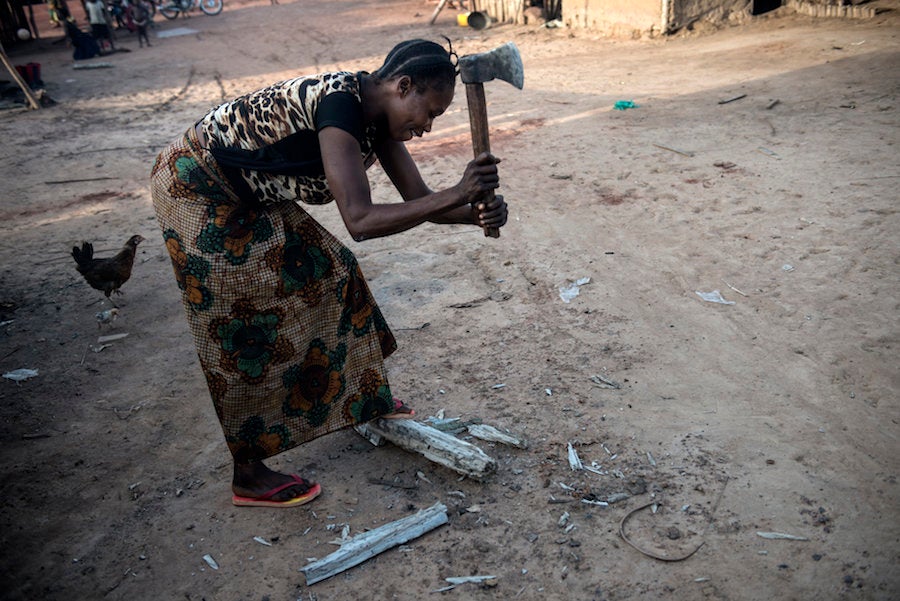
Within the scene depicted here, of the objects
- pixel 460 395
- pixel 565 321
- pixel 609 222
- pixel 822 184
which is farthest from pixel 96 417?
pixel 822 184

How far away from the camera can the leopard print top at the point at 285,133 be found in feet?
6.73

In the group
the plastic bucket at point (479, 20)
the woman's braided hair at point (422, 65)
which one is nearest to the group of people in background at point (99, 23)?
the plastic bucket at point (479, 20)

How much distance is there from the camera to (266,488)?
2551 millimetres

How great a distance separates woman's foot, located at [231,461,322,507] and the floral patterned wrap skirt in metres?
0.10

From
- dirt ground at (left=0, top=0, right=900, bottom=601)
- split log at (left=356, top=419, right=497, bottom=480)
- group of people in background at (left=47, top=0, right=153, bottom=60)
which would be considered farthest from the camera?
group of people in background at (left=47, top=0, right=153, bottom=60)

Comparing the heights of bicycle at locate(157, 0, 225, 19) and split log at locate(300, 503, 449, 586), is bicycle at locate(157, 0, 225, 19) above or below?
above

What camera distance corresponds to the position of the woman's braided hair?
2.04 meters

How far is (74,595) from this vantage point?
227 cm

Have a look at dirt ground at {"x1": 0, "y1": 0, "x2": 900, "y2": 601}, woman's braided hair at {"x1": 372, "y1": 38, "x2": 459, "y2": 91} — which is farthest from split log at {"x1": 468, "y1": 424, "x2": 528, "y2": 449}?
woman's braided hair at {"x1": 372, "y1": 38, "x2": 459, "y2": 91}

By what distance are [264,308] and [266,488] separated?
0.73m

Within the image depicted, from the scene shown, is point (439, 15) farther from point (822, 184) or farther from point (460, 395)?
point (460, 395)

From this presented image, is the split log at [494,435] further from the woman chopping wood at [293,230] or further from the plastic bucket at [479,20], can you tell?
the plastic bucket at [479,20]

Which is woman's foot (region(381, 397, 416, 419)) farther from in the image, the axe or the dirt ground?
the axe

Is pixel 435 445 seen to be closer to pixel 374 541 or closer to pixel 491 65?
pixel 374 541
